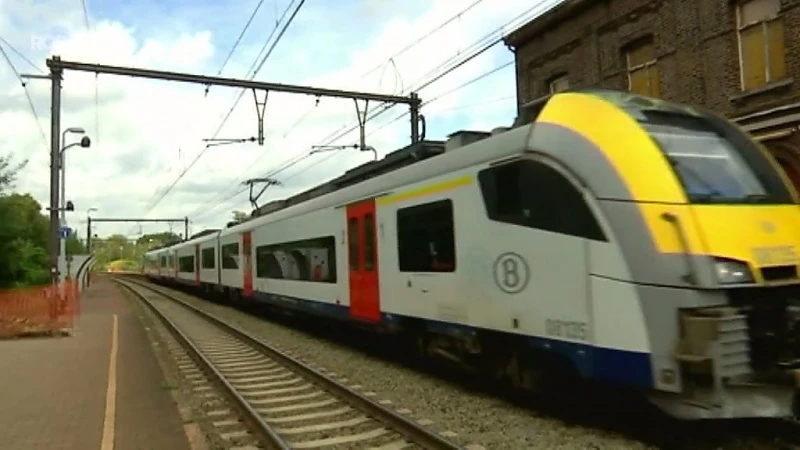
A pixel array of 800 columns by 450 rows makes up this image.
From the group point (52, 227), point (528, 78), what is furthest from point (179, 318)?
point (528, 78)

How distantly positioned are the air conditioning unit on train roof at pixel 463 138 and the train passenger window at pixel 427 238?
0.79 metres

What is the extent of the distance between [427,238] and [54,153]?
1503 centimetres

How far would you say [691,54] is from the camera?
16.2m

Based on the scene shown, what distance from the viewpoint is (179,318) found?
23.5 meters

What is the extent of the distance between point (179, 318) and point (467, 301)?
53.9ft

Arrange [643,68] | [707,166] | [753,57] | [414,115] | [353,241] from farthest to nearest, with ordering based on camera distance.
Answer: [414,115]
[643,68]
[753,57]
[353,241]
[707,166]

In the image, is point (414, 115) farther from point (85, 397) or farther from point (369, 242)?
point (85, 397)

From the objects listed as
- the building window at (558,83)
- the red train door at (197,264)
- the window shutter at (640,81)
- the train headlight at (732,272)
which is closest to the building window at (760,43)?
the window shutter at (640,81)

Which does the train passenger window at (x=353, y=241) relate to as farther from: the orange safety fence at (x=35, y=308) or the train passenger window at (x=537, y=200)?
the orange safety fence at (x=35, y=308)

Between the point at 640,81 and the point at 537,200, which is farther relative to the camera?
the point at 640,81

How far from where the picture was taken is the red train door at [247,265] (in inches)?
899

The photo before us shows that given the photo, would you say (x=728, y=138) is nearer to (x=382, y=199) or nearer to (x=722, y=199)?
(x=722, y=199)

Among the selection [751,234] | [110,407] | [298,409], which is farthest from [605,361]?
[110,407]

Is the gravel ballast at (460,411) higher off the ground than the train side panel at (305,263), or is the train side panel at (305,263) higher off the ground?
the train side panel at (305,263)
